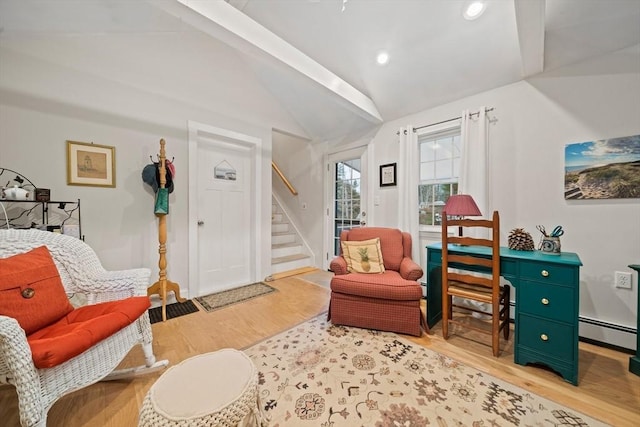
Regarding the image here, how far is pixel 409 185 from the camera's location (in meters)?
2.88

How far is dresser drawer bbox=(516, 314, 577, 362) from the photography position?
57.7 inches

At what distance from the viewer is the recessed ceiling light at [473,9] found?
1896 millimetres

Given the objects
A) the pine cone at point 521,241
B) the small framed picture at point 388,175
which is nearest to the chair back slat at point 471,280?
the pine cone at point 521,241

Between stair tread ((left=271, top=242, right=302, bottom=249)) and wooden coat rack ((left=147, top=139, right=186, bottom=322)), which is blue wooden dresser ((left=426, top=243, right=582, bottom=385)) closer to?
wooden coat rack ((left=147, top=139, right=186, bottom=322))

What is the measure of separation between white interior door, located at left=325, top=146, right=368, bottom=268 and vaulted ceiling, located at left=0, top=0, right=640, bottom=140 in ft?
2.67

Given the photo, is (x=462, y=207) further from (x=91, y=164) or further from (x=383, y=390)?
(x=91, y=164)

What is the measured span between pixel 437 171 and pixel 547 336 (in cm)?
187

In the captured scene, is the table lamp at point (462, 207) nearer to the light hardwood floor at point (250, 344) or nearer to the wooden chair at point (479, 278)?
the wooden chair at point (479, 278)

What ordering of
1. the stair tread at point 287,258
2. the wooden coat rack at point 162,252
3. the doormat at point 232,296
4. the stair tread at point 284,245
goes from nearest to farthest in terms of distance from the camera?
the wooden coat rack at point 162,252
the doormat at point 232,296
the stair tread at point 287,258
the stair tread at point 284,245

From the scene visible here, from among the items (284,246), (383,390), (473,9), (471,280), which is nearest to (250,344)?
(383,390)

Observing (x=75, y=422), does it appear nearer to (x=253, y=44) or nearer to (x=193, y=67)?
(x=253, y=44)

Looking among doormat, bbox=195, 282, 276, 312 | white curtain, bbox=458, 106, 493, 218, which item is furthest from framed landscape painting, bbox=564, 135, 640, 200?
doormat, bbox=195, 282, 276, 312

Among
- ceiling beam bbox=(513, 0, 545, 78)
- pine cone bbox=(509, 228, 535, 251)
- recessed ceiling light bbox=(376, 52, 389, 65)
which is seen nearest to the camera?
ceiling beam bbox=(513, 0, 545, 78)

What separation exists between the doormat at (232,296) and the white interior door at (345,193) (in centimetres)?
130
